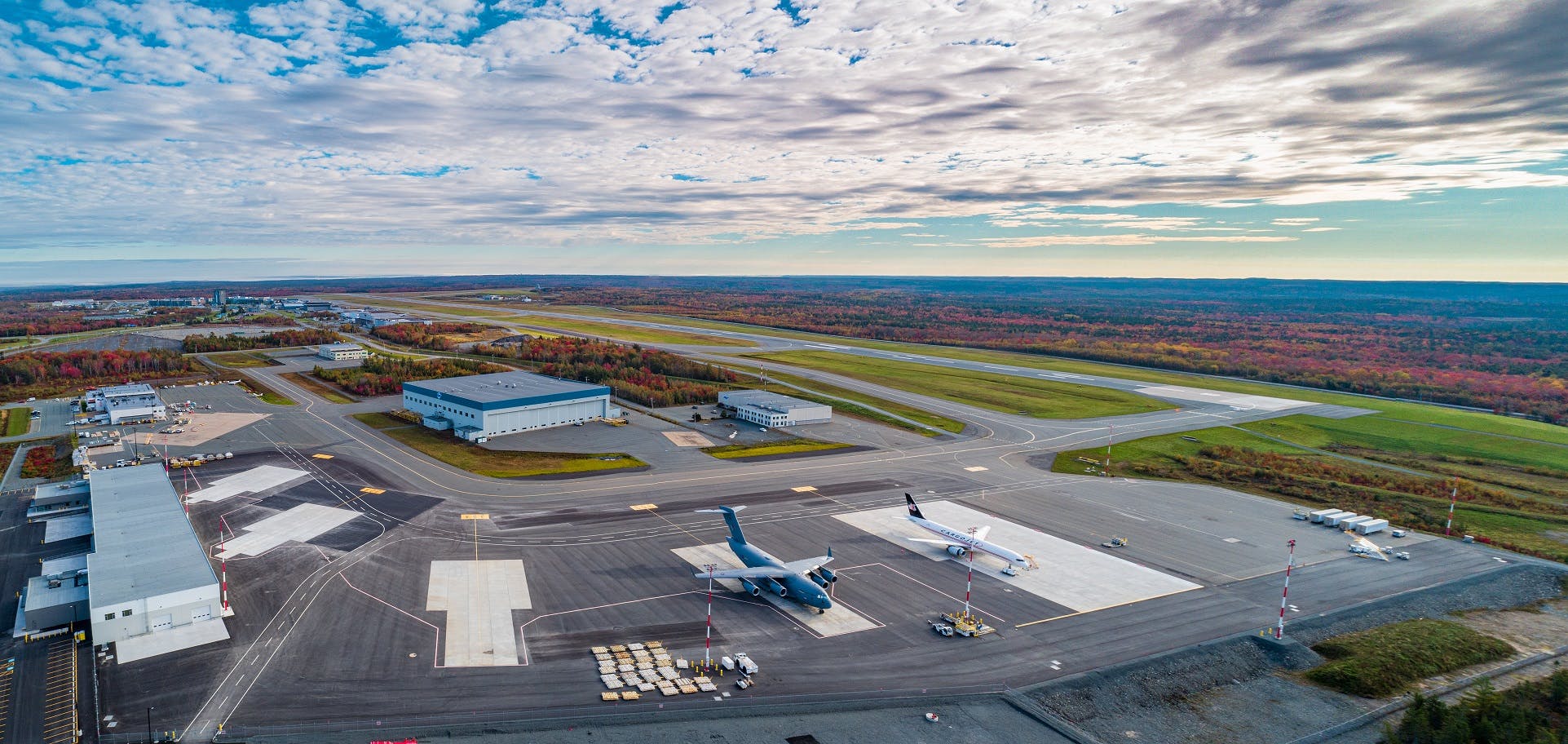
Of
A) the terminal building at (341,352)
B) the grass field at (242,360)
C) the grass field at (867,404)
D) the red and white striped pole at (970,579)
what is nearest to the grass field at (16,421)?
the grass field at (242,360)

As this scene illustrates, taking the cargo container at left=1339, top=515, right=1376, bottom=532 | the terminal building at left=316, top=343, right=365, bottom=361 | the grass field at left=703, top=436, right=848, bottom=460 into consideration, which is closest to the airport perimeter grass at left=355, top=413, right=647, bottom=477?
the grass field at left=703, top=436, right=848, bottom=460

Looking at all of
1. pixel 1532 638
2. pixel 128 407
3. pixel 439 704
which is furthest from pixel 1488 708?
pixel 128 407

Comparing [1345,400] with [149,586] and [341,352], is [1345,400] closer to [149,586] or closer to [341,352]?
[149,586]

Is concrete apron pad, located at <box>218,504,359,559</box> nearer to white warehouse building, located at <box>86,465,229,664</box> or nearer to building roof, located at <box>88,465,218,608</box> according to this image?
building roof, located at <box>88,465,218,608</box>

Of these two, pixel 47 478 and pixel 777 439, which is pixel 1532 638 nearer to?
pixel 777 439

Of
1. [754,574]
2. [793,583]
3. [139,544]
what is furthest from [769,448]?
[139,544]
